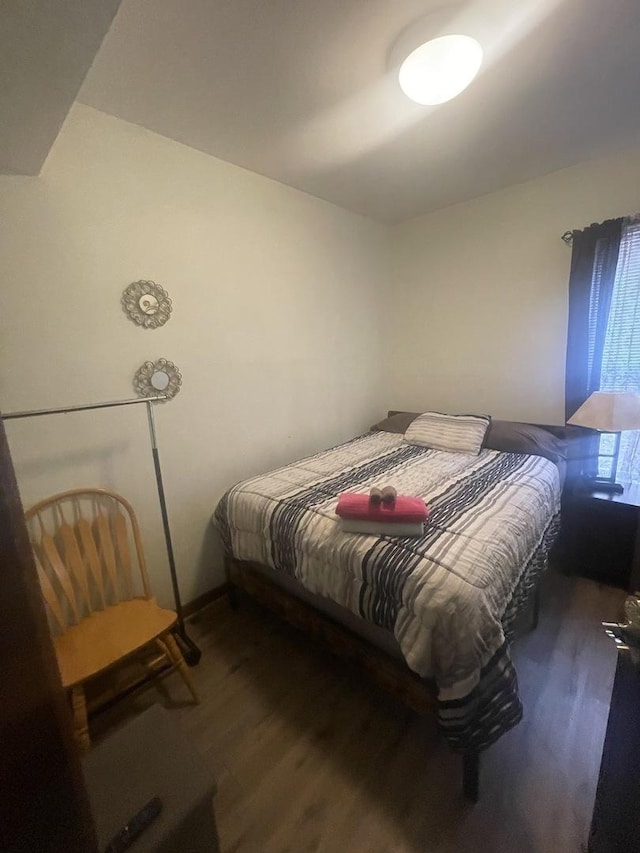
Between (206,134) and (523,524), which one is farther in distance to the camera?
(206,134)

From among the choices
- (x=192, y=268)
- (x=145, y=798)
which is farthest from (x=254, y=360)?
(x=145, y=798)

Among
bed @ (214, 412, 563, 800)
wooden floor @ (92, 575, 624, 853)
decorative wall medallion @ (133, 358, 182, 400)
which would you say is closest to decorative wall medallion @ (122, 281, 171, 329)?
decorative wall medallion @ (133, 358, 182, 400)

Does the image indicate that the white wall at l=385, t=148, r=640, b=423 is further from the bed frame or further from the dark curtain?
the bed frame

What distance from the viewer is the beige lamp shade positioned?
76.8 inches

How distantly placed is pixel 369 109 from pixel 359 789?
284 cm

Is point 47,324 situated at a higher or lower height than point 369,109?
lower

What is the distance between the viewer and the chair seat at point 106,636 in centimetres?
130

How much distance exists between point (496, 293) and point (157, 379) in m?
2.57

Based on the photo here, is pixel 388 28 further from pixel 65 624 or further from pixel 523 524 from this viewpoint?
pixel 65 624


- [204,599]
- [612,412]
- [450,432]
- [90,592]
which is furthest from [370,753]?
[612,412]

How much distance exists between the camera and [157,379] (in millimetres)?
1881

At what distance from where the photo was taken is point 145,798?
0.88m

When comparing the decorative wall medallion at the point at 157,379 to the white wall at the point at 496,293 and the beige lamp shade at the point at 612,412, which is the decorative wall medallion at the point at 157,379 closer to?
the white wall at the point at 496,293

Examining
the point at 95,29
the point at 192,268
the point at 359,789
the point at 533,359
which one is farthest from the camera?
the point at 533,359
